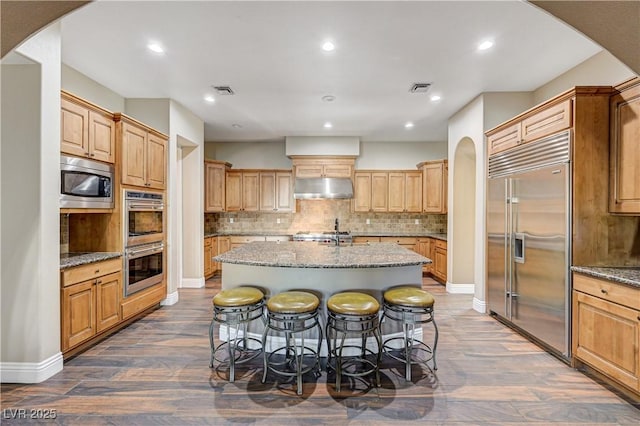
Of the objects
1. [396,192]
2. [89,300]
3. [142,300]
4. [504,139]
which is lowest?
[142,300]

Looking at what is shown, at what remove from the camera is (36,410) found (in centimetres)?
213

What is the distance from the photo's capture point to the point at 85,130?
3010 millimetres

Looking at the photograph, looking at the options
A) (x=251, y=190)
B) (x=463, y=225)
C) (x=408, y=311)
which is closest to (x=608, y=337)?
(x=408, y=311)

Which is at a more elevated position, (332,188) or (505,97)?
(505,97)

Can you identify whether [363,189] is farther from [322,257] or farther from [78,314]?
[78,314]

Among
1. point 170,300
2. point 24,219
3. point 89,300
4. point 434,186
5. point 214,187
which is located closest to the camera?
point 24,219

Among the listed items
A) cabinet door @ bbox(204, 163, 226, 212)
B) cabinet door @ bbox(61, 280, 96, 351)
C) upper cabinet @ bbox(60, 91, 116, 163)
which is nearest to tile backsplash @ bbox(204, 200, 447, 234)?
cabinet door @ bbox(204, 163, 226, 212)

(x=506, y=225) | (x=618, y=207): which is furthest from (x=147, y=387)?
(x=618, y=207)

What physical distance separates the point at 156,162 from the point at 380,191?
4.43 m

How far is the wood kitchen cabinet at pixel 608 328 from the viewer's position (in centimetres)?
218

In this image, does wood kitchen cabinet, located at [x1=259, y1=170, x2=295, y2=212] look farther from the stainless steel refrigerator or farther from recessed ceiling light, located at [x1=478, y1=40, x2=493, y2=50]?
recessed ceiling light, located at [x1=478, y1=40, x2=493, y2=50]

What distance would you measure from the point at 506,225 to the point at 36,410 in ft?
15.2

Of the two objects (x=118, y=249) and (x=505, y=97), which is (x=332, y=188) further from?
(x=118, y=249)

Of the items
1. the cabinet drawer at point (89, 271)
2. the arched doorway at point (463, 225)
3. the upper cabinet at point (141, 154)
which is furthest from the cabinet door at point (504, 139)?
the cabinet drawer at point (89, 271)
